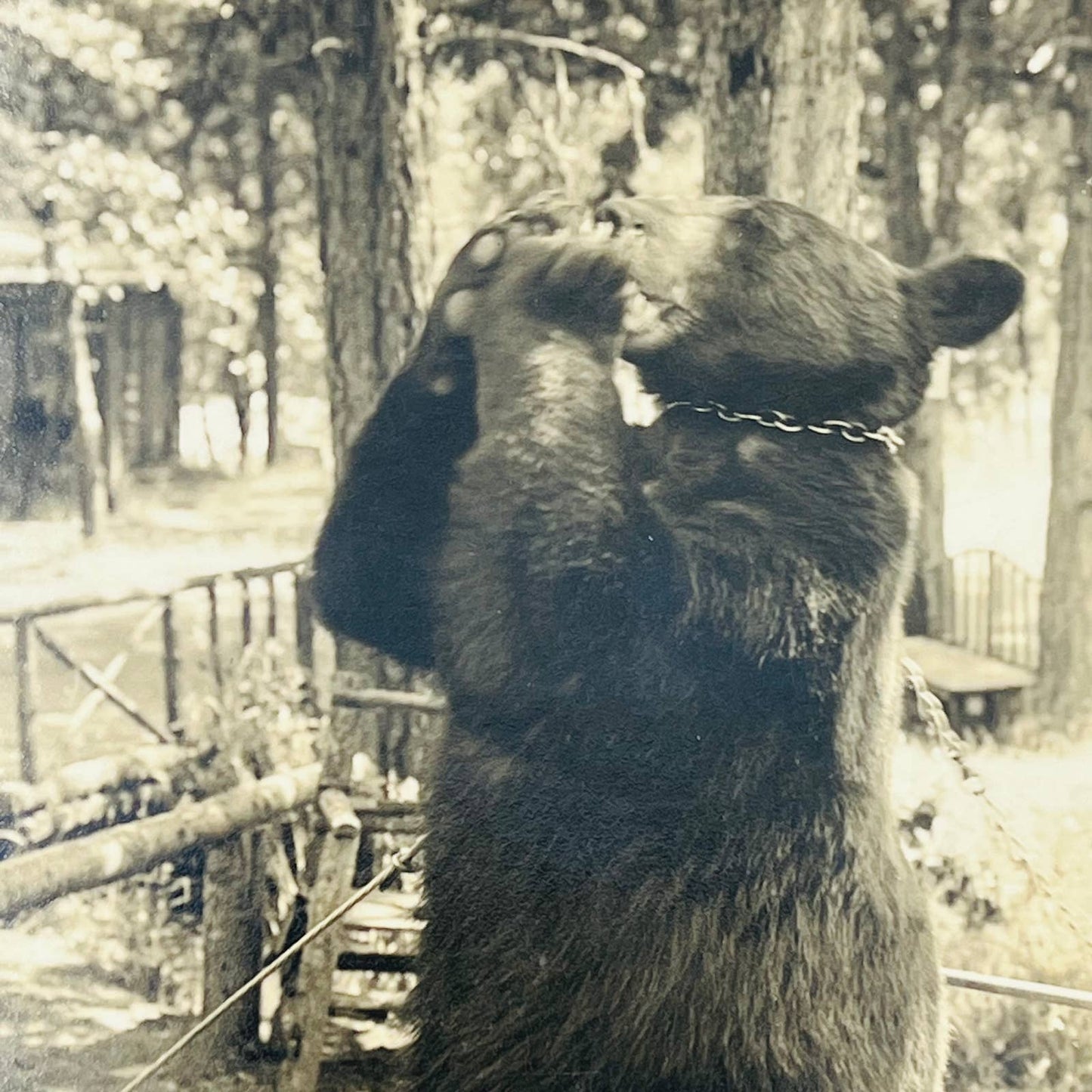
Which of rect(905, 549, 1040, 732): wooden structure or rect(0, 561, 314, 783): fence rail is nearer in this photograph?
rect(905, 549, 1040, 732): wooden structure

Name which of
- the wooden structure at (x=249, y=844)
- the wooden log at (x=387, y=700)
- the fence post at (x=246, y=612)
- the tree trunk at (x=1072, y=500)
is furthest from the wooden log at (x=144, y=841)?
the tree trunk at (x=1072, y=500)

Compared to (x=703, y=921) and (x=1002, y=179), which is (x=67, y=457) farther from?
(x=1002, y=179)

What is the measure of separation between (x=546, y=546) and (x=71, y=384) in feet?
3.32

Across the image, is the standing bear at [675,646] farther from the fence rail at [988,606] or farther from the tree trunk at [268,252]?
the tree trunk at [268,252]

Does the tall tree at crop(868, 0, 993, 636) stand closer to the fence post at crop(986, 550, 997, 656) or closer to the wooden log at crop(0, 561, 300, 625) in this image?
the fence post at crop(986, 550, 997, 656)

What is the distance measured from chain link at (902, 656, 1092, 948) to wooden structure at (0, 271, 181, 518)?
1.39 m

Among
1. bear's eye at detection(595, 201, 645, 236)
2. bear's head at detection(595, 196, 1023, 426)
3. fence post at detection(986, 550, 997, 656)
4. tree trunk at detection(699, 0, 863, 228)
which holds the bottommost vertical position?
fence post at detection(986, 550, 997, 656)

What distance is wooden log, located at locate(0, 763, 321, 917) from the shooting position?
2.06 metres

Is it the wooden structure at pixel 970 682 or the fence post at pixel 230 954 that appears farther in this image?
the fence post at pixel 230 954

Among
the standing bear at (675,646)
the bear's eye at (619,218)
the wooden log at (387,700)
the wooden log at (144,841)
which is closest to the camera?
the standing bear at (675,646)

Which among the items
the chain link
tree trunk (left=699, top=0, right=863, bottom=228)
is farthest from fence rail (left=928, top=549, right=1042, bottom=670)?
tree trunk (left=699, top=0, right=863, bottom=228)

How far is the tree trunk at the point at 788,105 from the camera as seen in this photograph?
74.4 inches

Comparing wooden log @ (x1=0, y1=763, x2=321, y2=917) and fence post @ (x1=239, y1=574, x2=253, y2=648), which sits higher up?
fence post @ (x1=239, y1=574, x2=253, y2=648)

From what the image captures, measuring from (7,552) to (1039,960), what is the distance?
6.53 ft
